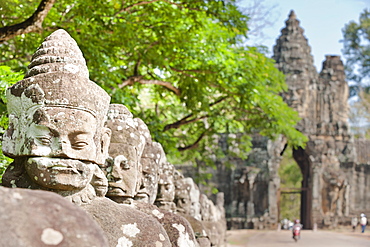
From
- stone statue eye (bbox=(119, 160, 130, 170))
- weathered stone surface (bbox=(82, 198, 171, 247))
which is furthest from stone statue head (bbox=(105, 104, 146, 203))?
weathered stone surface (bbox=(82, 198, 171, 247))

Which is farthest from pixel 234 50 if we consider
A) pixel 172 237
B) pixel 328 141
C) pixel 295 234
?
pixel 328 141

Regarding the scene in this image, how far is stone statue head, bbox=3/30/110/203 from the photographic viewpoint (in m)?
2.96

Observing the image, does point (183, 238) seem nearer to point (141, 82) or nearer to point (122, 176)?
point (122, 176)

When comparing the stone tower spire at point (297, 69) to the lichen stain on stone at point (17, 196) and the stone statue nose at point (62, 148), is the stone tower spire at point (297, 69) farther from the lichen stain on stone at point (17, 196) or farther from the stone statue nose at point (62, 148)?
the lichen stain on stone at point (17, 196)

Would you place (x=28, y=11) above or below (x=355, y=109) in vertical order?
below

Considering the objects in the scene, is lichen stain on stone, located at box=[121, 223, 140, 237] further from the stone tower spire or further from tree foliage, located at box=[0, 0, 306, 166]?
the stone tower spire

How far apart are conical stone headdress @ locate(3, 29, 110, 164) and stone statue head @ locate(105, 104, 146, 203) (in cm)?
87

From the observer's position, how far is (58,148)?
118 inches

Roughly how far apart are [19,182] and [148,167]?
240 cm

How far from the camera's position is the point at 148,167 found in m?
5.32

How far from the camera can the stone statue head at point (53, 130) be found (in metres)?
2.96

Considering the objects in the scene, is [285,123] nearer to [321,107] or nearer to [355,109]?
[321,107]

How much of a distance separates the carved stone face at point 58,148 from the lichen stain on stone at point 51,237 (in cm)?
105

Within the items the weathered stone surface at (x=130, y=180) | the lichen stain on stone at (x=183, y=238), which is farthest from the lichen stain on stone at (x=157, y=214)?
the lichen stain on stone at (x=183, y=238)
